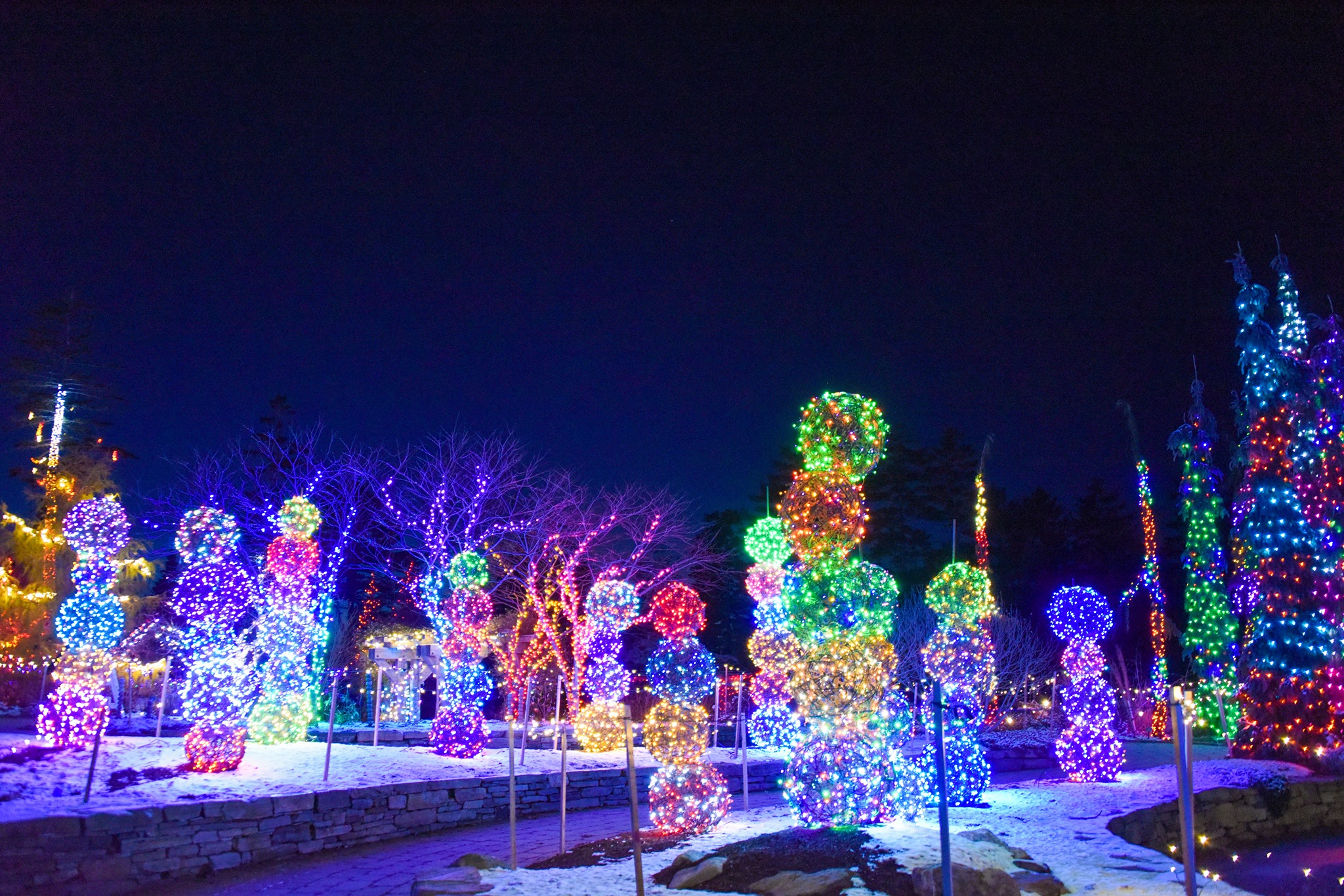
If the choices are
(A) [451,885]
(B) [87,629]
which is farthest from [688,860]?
(B) [87,629]

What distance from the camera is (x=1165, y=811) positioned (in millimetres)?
11039

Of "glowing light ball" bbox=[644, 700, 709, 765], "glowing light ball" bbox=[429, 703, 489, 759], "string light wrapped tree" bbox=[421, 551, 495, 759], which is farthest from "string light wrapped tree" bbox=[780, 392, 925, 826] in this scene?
"glowing light ball" bbox=[429, 703, 489, 759]

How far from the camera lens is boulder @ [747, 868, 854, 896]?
6.68m

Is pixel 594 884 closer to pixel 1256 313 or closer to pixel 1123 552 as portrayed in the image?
pixel 1256 313

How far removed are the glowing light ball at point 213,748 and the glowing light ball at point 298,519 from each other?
303cm

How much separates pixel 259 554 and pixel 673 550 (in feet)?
33.3

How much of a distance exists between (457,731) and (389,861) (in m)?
4.90

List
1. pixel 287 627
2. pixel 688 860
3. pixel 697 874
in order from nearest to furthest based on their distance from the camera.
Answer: pixel 697 874
pixel 688 860
pixel 287 627

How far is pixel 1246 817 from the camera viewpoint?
1210 centimetres

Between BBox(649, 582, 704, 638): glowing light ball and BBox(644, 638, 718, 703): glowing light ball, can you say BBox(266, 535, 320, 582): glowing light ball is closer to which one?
BBox(649, 582, 704, 638): glowing light ball

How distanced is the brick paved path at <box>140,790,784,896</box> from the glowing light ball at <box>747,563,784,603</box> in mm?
2859

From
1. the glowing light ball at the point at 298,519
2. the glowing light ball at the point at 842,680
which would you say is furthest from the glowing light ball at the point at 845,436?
the glowing light ball at the point at 298,519

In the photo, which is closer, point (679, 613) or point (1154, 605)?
point (679, 613)

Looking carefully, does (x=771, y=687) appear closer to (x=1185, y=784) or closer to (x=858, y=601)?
(x=858, y=601)
